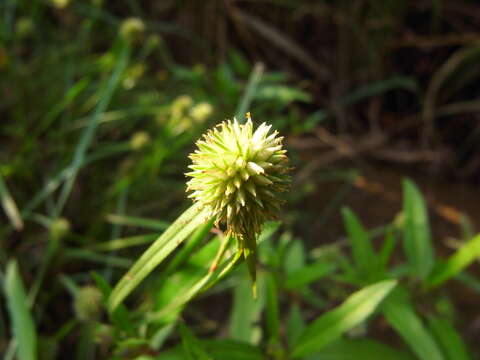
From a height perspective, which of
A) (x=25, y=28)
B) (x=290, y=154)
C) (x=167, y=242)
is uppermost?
(x=25, y=28)

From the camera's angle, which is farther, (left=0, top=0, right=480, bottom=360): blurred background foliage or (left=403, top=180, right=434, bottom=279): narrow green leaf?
(left=403, top=180, right=434, bottom=279): narrow green leaf

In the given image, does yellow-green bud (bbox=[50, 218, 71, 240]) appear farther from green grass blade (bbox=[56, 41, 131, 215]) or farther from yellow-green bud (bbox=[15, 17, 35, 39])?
yellow-green bud (bbox=[15, 17, 35, 39])

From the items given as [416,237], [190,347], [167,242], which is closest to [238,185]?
[167,242]

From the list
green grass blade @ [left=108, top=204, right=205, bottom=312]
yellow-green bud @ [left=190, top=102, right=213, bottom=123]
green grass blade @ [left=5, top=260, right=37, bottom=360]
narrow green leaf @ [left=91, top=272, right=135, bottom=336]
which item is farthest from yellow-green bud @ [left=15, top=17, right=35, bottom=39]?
green grass blade @ [left=108, top=204, right=205, bottom=312]

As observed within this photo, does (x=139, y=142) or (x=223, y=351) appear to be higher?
(x=139, y=142)

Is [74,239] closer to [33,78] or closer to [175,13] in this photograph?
[33,78]

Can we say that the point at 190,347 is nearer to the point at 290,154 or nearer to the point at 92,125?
the point at 92,125

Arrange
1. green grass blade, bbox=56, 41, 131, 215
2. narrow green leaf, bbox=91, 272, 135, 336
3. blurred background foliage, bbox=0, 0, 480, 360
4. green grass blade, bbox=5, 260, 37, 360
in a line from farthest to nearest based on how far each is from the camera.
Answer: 1. green grass blade, bbox=56, 41, 131, 215
2. blurred background foliage, bbox=0, 0, 480, 360
3. green grass blade, bbox=5, 260, 37, 360
4. narrow green leaf, bbox=91, 272, 135, 336
